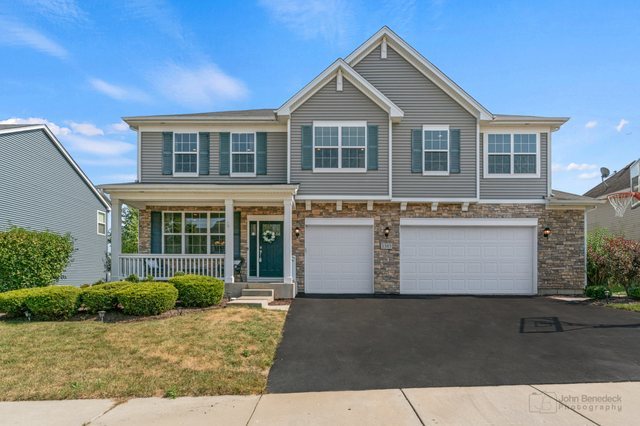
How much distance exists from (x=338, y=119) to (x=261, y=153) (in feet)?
9.78

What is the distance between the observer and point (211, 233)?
1290 centimetres

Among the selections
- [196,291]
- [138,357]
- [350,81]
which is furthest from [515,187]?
[138,357]

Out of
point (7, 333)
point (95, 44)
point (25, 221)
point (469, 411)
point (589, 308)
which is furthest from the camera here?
point (25, 221)

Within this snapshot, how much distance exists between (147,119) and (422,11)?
969 centimetres

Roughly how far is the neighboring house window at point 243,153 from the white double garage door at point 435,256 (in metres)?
3.02

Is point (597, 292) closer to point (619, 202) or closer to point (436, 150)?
point (619, 202)

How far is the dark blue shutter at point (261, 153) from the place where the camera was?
42.0 ft

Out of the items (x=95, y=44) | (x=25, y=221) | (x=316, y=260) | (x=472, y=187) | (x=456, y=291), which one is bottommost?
(x=456, y=291)

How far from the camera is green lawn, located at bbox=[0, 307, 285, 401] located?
4.98 m

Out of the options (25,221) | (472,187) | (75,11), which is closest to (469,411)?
(472,187)

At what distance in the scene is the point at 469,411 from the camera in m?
4.28

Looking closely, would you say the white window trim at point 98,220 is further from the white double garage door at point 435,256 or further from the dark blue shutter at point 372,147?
the dark blue shutter at point 372,147

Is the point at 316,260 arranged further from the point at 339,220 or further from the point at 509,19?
the point at 509,19

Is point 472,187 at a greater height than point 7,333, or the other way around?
point 472,187
